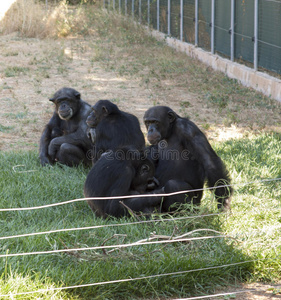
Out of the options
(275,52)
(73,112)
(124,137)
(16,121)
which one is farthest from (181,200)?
(275,52)

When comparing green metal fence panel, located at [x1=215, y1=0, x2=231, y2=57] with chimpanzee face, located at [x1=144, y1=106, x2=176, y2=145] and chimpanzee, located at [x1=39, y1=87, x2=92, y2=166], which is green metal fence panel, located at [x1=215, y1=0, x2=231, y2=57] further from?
chimpanzee face, located at [x1=144, y1=106, x2=176, y2=145]

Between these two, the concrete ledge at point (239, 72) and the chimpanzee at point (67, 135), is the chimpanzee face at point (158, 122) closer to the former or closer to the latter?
the chimpanzee at point (67, 135)

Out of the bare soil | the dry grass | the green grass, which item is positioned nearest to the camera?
the green grass

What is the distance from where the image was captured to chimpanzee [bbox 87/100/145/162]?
18.5ft

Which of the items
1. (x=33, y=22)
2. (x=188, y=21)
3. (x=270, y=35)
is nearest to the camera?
(x=270, y=35)

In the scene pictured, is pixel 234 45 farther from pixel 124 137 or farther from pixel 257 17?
pixel 124 137

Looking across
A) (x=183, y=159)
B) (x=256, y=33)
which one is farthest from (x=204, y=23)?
(x=183, y=159)

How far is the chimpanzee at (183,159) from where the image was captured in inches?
182

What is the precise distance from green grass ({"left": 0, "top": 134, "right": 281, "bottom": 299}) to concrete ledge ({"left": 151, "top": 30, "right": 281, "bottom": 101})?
5.03m

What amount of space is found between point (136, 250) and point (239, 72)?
8409mm

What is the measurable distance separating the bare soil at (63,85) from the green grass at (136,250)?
298 cm

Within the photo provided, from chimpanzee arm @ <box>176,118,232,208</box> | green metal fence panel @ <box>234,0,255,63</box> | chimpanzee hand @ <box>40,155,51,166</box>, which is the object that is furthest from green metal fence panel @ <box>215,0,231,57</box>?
chimpanzee arm @ <box>176,118,232,208</box>

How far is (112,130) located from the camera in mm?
5656

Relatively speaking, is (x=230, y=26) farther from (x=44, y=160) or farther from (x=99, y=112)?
(x=99, y=112)
